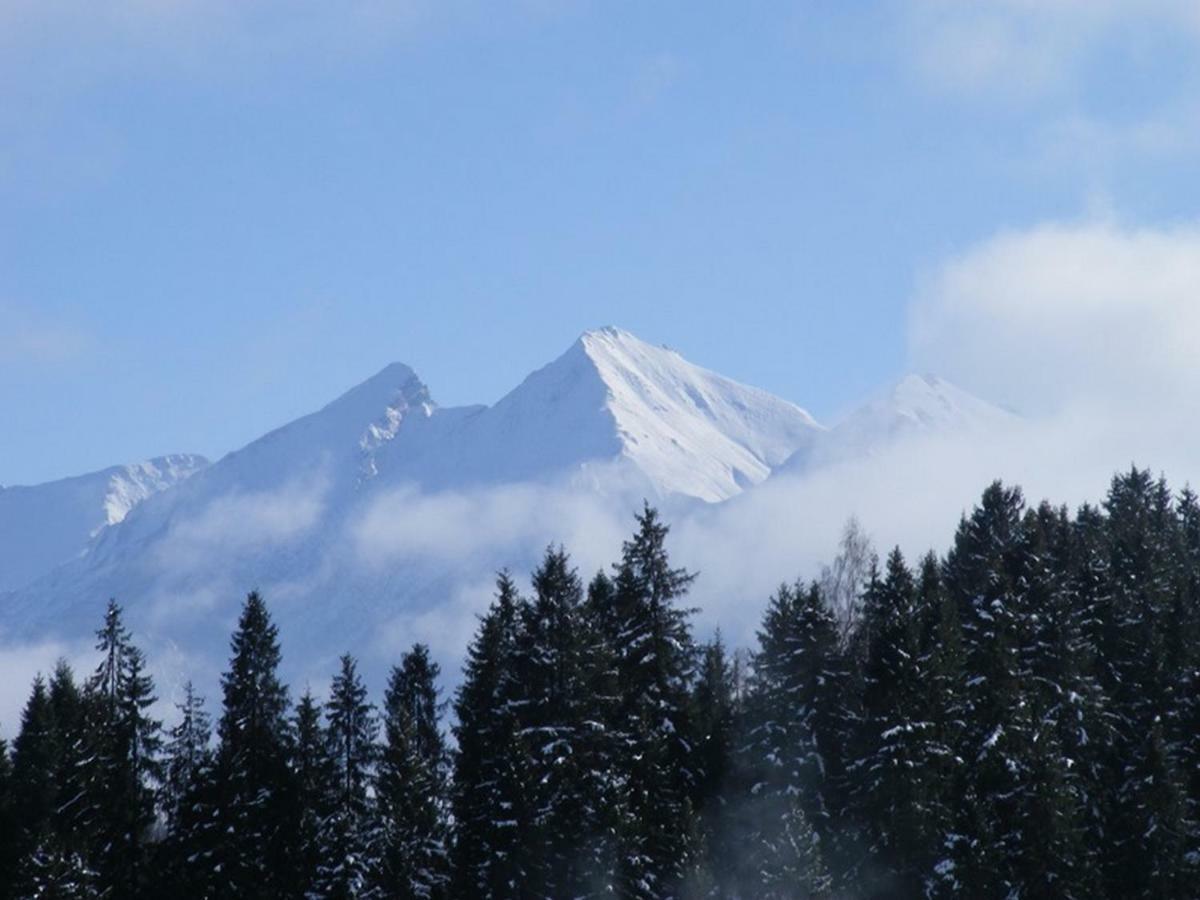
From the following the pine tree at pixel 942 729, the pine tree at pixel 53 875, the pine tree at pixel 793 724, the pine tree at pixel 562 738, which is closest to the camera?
the pine tree at pixel 53 875

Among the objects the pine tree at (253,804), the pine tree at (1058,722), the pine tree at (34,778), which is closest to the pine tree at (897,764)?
the pine tree at (1058,722)

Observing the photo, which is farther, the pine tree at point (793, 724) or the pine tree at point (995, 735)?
the pine tree at point (793, 724)

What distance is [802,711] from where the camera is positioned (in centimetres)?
7819

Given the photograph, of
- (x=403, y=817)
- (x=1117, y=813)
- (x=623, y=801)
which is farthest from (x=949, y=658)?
(x=403, y=817)

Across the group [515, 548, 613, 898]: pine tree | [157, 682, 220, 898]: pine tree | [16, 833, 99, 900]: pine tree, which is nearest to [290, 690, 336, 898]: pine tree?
[157, 682, 220, 898]: pine tree

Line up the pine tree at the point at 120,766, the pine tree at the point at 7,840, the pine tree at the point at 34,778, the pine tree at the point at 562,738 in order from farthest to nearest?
1. the pine tree at the point at 120,766
2. the pine tree at the point at 34,778
3. the pine tree at the point at 7,840
4. the pine tree at the point at 562,738

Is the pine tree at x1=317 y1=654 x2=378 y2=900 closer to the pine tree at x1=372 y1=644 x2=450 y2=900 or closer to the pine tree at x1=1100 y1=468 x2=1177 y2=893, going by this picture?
the pine tree at x1=372 y1=644 x2=450 y2=900

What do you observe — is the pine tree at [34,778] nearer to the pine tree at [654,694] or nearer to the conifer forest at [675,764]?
the conifer forest at [675,764]

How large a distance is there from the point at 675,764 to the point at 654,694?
293 centimetres

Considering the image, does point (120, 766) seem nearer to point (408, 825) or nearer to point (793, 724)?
point (408, 825)

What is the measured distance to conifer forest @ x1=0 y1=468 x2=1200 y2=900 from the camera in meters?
72.2

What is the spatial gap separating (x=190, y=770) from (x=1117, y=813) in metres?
38.7

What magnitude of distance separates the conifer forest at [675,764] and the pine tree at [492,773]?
137 millimetres

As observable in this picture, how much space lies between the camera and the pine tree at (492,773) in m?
71.8
